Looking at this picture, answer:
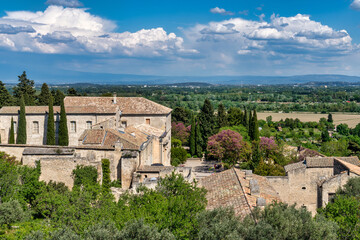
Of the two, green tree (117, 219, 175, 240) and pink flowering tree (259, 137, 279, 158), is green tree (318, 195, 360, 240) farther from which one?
pink flowering tree (259, 137, 279, 158)

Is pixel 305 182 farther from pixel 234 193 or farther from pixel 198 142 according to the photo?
pixel 198 142

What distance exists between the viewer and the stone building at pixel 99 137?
2856cm

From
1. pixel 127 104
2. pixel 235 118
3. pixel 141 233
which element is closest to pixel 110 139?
pixel 127 104

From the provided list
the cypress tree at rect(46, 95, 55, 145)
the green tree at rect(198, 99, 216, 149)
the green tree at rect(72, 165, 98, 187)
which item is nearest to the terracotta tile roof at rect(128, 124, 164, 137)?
the cypress tree at rect(46, 95, 55, 145)

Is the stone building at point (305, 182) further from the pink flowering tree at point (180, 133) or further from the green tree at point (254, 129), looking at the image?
the pink flowering tree at point (180, 133)

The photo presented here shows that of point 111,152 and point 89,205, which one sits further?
point 111,152

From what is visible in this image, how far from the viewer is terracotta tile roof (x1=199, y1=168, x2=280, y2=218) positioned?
18531 mm

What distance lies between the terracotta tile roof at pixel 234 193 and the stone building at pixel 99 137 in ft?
26.3

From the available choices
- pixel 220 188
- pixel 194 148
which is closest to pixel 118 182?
pixel 220 188

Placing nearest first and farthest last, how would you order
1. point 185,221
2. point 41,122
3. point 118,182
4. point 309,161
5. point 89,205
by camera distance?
point 185,221, point 89,205, point 309,161, point 118,182, point 41,122

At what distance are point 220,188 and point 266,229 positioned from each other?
9.82 m

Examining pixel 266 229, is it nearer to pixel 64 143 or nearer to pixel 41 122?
pixel 64 143

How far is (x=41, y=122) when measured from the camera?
4197 centimetres

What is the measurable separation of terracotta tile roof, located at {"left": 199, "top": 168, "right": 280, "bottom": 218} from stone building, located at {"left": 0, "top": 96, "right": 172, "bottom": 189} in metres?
8.00
